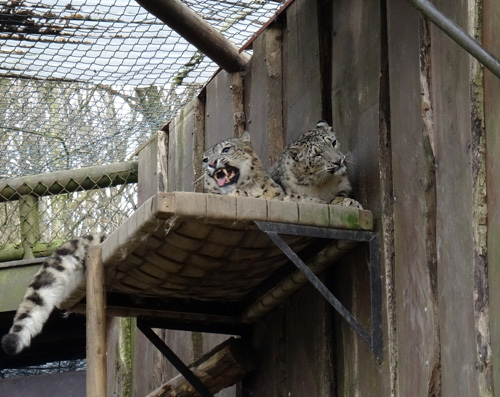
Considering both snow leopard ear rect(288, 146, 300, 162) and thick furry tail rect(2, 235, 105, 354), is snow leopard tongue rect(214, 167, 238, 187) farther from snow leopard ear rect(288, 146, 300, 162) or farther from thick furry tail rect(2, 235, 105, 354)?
thick furry tail rect(2, 235, 105, 354)

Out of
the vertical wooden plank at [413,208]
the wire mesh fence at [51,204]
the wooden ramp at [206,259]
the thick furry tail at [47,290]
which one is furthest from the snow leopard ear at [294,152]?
the wire mesh fence at [51,204]

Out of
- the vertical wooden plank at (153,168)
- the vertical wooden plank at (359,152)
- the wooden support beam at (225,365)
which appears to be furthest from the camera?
the vertical wooden plank at (153,168)

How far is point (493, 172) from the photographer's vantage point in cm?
372

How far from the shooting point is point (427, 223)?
411 cm

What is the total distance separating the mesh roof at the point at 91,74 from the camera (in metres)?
6.07

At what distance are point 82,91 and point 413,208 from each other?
3.71 m

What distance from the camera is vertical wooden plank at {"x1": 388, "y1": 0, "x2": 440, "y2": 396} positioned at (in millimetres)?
4039

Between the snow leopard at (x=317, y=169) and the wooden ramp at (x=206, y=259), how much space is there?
0.73 feet

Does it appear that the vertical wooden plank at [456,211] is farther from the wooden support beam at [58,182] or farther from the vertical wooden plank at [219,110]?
the wooden support beam at [58,182]

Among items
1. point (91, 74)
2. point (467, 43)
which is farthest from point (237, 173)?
point (91, 74)

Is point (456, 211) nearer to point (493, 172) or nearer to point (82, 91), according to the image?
point (493, 172)

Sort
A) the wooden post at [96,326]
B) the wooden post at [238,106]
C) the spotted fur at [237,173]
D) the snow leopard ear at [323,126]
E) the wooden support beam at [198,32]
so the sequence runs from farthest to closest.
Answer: the wooden post at [238,106] < the wooden support beam at [198,32] < the spotted fur at [237,173] < the snow leopard ear at [323,126] < the wooden post at [96,326]

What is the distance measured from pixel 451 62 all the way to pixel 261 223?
0.89 meters

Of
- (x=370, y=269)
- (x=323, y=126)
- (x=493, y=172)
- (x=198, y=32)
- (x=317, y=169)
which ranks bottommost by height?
(x=370, y=269)
